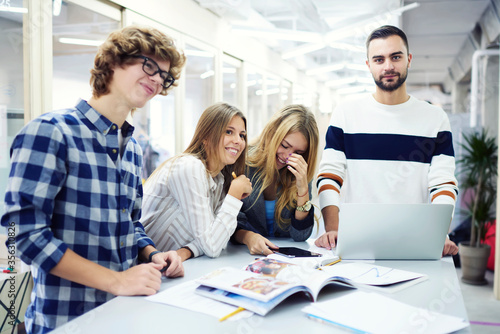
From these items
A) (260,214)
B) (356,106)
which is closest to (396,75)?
(356,106)

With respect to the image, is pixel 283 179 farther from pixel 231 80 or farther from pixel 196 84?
pixel 231 80

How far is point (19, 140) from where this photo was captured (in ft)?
3.59

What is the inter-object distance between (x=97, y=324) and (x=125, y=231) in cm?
40

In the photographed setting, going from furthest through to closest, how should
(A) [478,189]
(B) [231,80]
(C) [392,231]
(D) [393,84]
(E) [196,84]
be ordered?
(B) [231,80], (E) [196,84], (A) [478,189], (D) [393,84], (C) [392,231]

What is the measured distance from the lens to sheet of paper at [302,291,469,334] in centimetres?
93

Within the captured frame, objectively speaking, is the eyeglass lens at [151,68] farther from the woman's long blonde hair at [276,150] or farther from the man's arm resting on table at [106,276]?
the woman's long blonde hair at [276,150]

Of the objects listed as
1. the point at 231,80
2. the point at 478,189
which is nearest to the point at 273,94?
the point at 231,80

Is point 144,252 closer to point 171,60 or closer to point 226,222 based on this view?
point 226,222

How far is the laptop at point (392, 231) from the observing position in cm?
142

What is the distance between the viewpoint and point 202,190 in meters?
1.63

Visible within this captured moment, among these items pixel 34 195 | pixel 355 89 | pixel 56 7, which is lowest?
pixel 34 195

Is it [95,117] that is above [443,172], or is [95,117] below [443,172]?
above

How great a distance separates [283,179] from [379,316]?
113 cm

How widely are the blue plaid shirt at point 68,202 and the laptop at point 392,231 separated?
0.73 m
